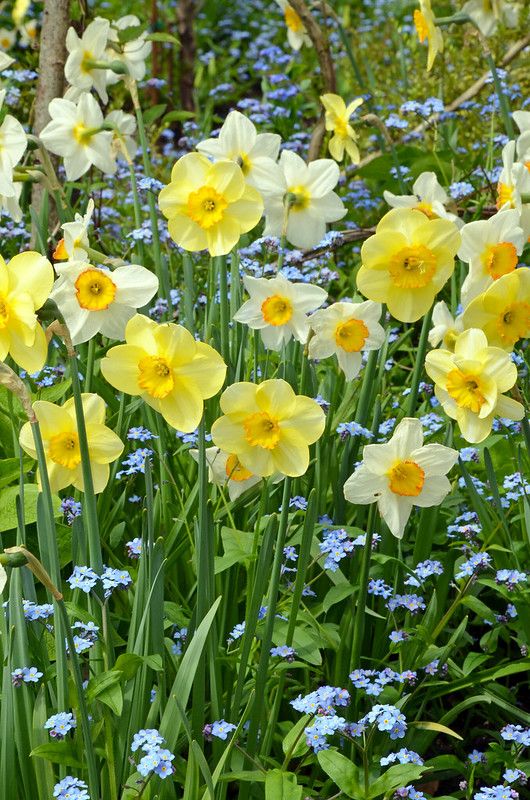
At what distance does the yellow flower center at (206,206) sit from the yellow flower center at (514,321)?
53cm

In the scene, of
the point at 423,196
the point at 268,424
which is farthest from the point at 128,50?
the point at 268,424

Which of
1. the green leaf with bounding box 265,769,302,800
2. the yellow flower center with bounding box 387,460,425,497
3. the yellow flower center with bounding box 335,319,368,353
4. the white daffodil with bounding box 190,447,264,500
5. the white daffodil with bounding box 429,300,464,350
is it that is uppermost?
the white daffodil with bounding box 429,300,464,350

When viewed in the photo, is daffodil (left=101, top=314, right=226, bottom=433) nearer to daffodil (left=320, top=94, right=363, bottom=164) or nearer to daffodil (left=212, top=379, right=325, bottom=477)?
daffodil (left=212, top=379, right=325, bottom=477)

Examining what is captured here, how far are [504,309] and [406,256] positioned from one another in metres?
0.20

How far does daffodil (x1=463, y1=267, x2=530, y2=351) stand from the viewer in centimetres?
179

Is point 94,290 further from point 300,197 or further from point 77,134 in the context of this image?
point 77,134

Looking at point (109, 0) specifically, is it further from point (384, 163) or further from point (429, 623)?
point (429, 623)

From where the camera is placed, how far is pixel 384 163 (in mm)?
3807

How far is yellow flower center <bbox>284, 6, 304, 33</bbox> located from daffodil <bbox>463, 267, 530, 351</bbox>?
208cm

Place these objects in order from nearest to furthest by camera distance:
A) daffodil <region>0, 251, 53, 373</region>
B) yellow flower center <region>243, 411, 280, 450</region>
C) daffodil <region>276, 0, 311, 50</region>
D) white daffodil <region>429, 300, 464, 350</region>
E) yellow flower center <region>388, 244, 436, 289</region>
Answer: daffodil <region>0, 251, 53, 373</region> → yellow flower center <region>243, 411, 280, 450</region> → yellow flower center <region>388, 244, 436, 289</region> → white daffodil <region>429, 300, 464, 350</region> → daffodil <region>276, 0, 311, 50</region>

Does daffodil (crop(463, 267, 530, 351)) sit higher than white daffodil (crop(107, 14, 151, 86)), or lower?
lower

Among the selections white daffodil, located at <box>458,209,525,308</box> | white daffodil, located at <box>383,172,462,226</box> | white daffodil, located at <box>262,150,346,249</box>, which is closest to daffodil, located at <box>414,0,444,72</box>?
white daffodil, located at <box>383,172,462,226</box>

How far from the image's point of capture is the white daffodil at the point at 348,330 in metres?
2.01

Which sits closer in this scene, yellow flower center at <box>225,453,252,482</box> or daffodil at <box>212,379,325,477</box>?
daffodil at <box>212,379,325,477</box>
